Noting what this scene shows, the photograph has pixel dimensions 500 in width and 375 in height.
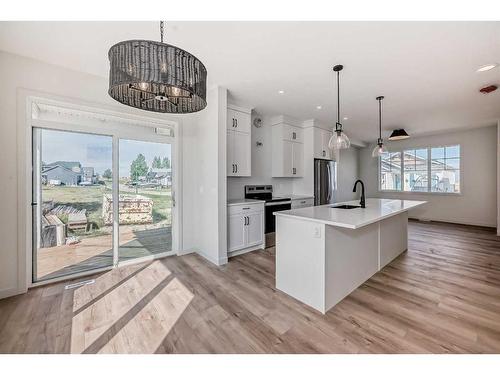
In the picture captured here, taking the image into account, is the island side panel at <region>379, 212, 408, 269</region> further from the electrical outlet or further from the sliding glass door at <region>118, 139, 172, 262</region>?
the sliding glass door at <region>118, 139, 172, 262</region>

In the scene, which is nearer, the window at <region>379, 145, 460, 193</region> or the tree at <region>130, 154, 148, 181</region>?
the tree at <region>130, 154, 148, 181</region>

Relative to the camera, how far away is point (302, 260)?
7.40 feet

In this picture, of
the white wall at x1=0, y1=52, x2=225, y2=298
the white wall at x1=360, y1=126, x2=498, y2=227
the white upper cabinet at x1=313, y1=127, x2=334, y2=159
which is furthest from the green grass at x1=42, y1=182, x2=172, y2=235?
the white wall at x1=360, y1=126, x2=498, y2=227

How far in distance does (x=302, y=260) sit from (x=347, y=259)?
1.70 ft

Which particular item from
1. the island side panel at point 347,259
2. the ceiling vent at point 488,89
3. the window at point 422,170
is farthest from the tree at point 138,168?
the window at point 422,170

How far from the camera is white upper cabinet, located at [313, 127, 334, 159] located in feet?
16.7

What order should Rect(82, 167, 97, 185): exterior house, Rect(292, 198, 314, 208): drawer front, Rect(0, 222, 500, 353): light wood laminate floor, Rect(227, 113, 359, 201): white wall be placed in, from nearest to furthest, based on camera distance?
Rect(0, 222, 500, 353): light wood laminate floor, Rect(82, 167, 97, 185): exterior house, Rect(227, 113, 359, 201): white wall, Rect(292, 198, 314, 208): drawer front

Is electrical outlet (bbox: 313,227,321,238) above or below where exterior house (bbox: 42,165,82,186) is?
below

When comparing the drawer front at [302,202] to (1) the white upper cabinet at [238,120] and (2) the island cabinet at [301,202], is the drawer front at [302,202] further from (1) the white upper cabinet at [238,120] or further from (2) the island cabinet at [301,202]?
(1) the white upper cabinet at [238,120]

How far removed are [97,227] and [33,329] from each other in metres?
1.45

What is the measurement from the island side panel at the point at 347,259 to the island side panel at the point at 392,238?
0.73 ft

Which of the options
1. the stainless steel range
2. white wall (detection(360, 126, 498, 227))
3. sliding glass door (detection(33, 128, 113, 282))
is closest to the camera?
sliding glass door (detection(33, 128, 113, 282))

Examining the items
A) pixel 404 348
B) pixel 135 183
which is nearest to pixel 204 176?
pixel 135 183

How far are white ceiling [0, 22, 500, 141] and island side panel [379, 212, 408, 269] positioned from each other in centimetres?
201
